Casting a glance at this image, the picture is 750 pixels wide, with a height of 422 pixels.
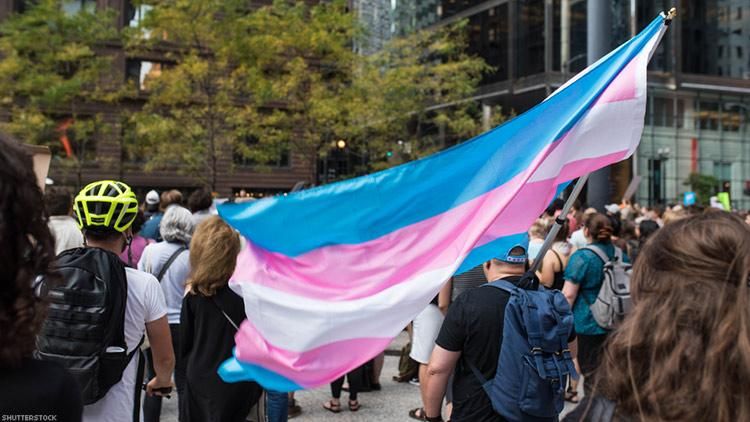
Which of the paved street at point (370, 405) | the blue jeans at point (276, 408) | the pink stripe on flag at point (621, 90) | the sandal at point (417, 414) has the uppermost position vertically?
the pink stripe on flag at point (621, 90)

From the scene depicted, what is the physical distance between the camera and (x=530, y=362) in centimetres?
350

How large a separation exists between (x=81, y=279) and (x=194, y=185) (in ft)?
124

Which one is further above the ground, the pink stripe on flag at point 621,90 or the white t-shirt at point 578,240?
the pink stripe on flag at point 621,90

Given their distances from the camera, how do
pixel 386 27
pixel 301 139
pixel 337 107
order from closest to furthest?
pixel 337 107 → pixel 301 139 → pixel 386 27

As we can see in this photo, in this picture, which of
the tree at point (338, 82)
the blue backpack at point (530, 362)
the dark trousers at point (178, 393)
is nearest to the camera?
the blue backpack at point (530, 362)

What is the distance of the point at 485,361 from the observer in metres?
3.74

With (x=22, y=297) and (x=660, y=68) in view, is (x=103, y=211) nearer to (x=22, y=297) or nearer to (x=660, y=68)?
(x=22, y=297)

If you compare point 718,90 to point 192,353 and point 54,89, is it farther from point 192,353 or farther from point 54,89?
point 192,353

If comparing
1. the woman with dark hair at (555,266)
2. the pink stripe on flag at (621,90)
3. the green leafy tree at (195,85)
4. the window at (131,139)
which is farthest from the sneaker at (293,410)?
the window at (131,139)

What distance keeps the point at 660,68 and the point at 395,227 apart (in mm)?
44685

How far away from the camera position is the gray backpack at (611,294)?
6.34m

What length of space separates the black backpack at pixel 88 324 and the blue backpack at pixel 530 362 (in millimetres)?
1897

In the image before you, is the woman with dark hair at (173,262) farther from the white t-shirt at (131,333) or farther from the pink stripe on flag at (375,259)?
the pink stripe on flag at (375,259)

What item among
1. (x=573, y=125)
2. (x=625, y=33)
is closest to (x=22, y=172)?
(x=573, y=125)
